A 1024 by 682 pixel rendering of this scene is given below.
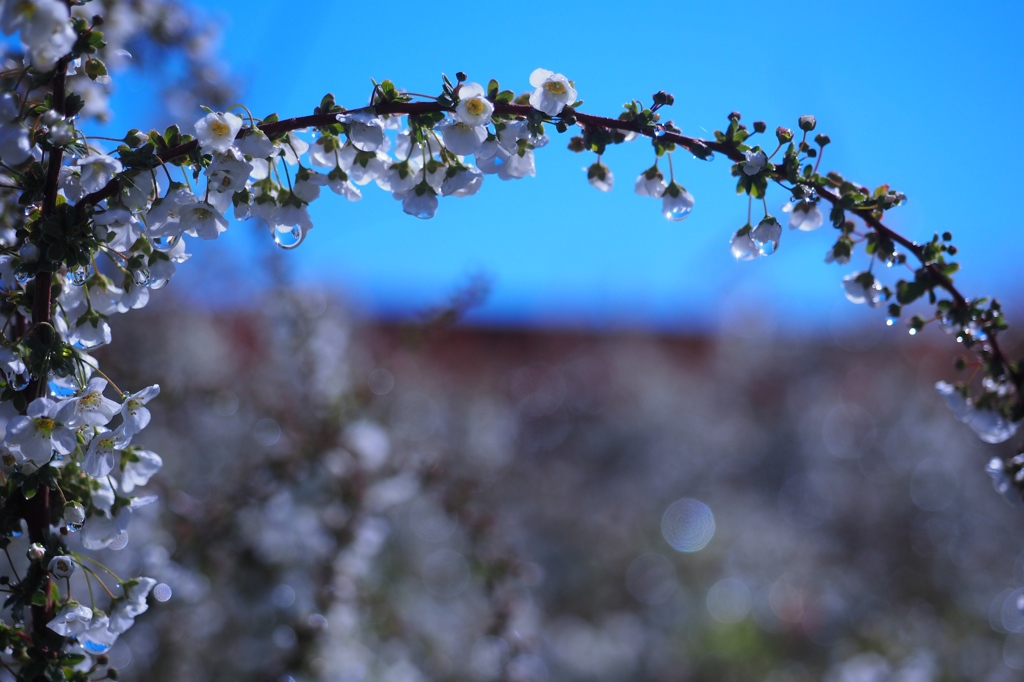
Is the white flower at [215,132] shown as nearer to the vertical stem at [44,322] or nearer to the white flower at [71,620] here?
the vertical stem at [44,322]

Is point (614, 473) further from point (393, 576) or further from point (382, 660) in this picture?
point (382, 660)

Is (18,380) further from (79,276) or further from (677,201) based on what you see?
(677,201)

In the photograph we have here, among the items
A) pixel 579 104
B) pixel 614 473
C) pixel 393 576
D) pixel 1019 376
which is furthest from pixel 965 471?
pixel 579 104

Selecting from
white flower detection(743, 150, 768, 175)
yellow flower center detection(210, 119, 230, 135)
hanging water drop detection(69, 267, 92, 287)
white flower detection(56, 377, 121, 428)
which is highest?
white flower detection(743, 150, 768, 175)

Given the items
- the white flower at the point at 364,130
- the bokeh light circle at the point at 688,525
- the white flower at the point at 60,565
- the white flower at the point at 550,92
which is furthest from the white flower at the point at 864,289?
the bokeh light circle at the point at 688,525

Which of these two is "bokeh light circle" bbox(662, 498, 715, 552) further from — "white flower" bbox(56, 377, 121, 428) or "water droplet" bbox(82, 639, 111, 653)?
"white flower" bbox(56, 377, 121, 428)

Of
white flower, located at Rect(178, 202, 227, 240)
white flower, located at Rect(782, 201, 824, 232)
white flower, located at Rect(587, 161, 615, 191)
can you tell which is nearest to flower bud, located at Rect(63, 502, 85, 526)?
white flower, located at Rect(178, 202, 227, 240)
